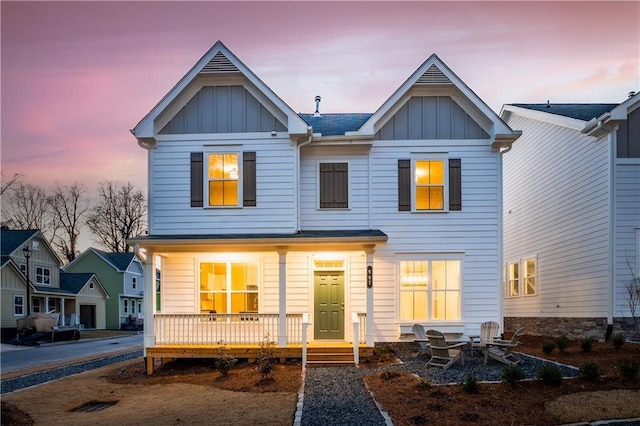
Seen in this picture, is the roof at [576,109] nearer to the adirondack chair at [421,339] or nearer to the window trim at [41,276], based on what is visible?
the adirondack chair at [421,339]

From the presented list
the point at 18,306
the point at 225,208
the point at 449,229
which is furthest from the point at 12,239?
the point at 449,229

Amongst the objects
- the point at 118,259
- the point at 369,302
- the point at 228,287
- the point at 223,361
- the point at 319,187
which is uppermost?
the point at 319,187

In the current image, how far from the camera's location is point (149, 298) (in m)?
14.9

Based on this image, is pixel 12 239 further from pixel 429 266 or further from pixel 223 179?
pixel 429 266

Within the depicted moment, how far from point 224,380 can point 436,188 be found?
7937mm

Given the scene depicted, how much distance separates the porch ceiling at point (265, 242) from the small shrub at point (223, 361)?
2618 mm

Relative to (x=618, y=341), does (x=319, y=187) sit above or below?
above

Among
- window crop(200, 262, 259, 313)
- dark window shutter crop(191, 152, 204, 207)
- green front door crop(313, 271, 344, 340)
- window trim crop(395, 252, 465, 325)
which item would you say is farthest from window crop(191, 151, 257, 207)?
window trim crop(395, 252, 465, 325)

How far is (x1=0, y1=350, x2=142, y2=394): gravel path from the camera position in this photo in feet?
47.9

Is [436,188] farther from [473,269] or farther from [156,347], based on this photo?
[156,347]

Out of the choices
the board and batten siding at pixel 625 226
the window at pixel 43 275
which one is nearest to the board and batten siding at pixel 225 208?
the board and batten siding at pixel 625 226

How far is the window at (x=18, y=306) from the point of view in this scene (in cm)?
3597

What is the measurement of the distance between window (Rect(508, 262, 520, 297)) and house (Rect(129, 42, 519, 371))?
792cm

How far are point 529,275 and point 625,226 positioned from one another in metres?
6.50
